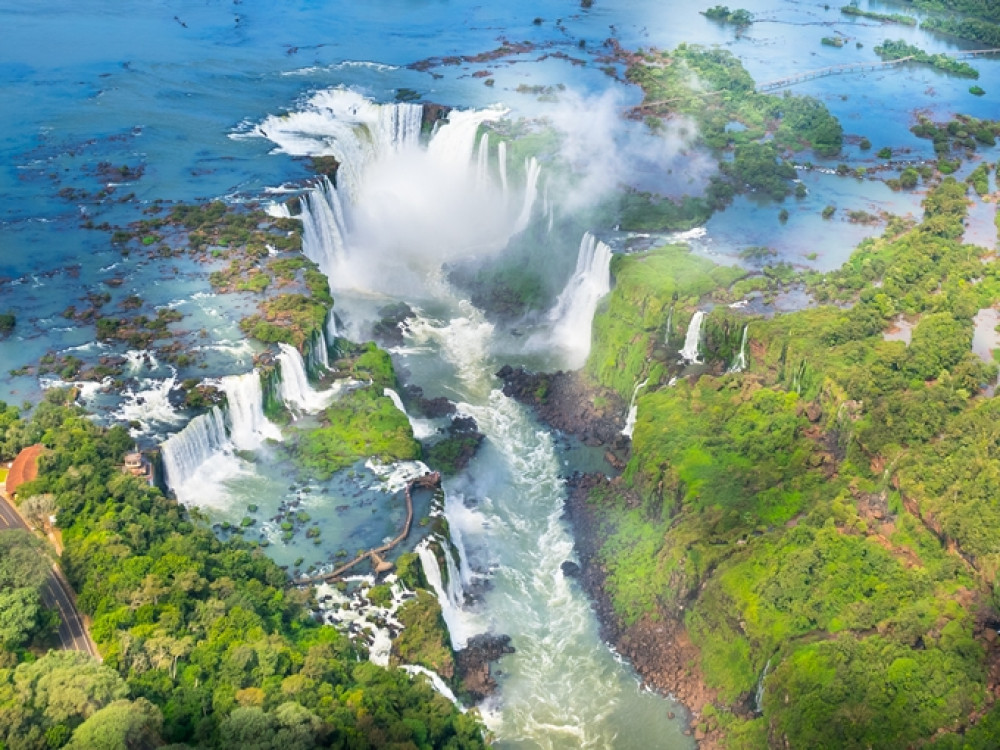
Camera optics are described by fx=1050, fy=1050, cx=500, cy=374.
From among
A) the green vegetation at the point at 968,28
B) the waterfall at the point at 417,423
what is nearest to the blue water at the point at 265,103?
the green vegetation at the point at 968,28

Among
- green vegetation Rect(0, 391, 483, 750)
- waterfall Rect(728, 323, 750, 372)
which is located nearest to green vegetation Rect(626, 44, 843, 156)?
waterfall Rect(728, 323, 750, 372)

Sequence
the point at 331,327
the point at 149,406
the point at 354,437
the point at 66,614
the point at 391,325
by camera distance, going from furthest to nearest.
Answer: the point at 391,325
the point at 331,327
the point at 354,437
the point at 149,406
the point at 66,614

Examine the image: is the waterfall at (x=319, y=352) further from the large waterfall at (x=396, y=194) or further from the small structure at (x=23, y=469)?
the small structure at (x=23, y=469)

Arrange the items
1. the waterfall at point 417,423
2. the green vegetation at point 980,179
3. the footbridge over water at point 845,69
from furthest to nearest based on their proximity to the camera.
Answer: the footbridge over water at point 845,69, the green vegetation at point 980,179, the waterfall at point 417,423

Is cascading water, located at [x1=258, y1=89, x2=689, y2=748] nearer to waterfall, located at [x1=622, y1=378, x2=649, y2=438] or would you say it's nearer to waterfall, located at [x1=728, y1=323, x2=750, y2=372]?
waterfall, located at [x1=622, y1=378, x2=649, y2=438]

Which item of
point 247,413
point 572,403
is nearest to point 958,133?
point 572,403

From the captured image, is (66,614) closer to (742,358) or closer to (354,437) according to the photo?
(354,437)

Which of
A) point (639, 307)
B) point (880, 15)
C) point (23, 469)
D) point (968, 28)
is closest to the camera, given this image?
point (23, 469)
